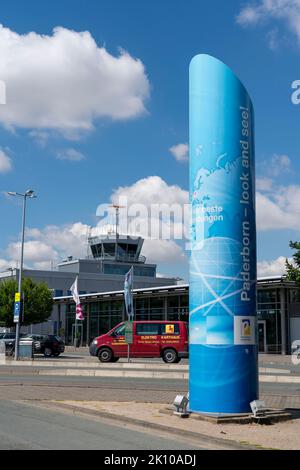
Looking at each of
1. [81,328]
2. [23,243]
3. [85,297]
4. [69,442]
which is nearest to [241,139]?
[69,442]

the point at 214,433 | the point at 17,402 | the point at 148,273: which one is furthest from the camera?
the point at 148,273

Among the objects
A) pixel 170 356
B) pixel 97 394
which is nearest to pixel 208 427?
pixel 97 394

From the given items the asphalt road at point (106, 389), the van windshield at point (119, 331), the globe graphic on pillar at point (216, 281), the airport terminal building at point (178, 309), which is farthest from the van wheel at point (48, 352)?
the globe graphic on pillar at point (216, 281)

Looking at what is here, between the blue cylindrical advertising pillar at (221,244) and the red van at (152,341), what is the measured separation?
20.0 meters

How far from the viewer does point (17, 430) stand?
10164 mm

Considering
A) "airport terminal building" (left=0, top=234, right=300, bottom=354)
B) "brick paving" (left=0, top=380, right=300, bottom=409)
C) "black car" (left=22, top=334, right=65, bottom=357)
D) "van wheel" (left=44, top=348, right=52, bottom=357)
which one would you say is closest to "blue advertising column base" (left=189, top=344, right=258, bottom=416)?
"brick paving" (left=0, top=380, right=300, bottom=409)

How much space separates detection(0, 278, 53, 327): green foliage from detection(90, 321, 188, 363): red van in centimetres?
2734

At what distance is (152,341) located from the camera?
32000 mm

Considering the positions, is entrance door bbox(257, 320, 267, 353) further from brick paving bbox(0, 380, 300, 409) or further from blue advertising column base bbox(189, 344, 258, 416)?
blue advertising column base bbox(189, 344, 258, 416)

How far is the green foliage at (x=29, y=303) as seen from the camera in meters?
58.3

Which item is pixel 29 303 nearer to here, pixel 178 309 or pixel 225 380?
pixel 178 309

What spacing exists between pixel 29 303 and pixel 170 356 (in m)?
29.4
